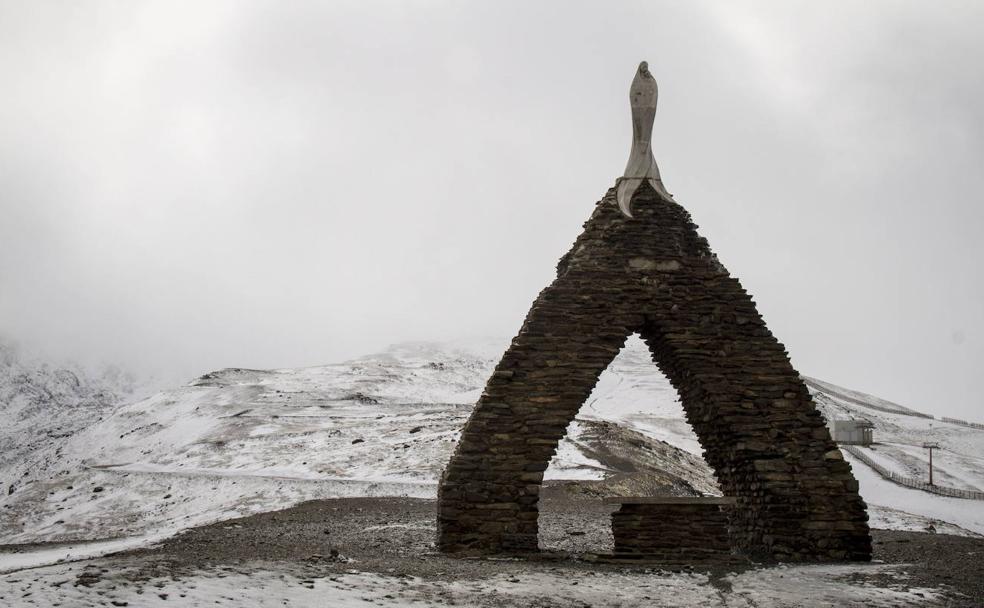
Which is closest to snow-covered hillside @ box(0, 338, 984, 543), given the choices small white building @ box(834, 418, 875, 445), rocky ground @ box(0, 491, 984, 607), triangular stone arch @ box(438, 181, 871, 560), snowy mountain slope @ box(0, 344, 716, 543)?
snowy mountain slope @ box(0, 344, 716, 543)

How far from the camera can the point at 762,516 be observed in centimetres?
1518

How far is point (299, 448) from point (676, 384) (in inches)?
1082

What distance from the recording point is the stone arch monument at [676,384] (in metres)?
14.8

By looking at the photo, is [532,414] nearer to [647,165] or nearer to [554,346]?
[554,346]

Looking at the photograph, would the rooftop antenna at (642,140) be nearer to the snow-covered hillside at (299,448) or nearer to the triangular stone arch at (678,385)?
the triangular stone arch at (678,385)

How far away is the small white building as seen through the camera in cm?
5447

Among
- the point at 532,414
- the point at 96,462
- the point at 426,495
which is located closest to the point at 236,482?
the point at 426,495

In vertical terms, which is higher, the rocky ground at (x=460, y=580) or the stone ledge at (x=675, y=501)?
the stone ledge at (x=675, y=501)

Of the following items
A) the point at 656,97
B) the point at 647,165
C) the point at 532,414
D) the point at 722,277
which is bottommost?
the point at 532,414

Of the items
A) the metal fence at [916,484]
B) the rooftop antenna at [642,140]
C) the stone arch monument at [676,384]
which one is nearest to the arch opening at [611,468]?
the stone arch monument at [676,384]

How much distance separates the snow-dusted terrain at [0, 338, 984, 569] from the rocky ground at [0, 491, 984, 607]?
12.1 m

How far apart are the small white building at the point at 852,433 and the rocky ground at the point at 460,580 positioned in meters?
38.8

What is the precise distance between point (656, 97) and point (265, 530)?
11.8 meters

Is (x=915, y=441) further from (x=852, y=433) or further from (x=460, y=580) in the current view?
(x=460, y=580)
